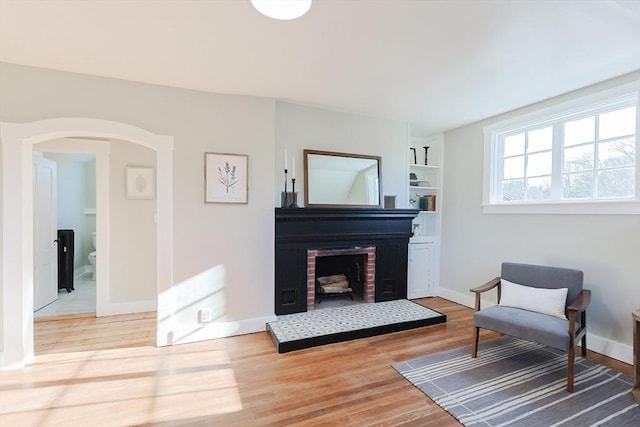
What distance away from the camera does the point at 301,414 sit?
6.31 feet

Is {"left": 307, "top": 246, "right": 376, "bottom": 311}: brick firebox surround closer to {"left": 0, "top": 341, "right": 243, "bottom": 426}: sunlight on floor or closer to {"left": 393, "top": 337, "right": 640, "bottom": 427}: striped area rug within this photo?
{"left": 0, "top": 341, "right": 243, "bottom": 426}: sunlight on floor

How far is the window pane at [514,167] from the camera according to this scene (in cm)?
359

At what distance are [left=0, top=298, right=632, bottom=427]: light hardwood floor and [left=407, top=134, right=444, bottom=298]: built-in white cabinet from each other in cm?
135

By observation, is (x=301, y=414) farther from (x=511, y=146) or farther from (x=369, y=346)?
(x=511, y=146)

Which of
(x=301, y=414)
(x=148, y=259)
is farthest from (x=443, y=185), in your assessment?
(x=148, y=259)

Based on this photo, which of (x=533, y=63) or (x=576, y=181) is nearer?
(x=533, y=63)

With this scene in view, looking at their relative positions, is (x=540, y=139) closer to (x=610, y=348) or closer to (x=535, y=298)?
(x=535, y=298)

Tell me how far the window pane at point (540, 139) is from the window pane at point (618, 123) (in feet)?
1.49

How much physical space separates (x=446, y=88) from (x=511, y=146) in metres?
1.42

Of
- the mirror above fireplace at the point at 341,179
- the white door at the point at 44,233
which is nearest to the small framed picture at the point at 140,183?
the white door at the point at 44,233

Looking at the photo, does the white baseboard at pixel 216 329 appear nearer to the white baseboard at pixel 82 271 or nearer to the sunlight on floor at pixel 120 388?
the sunlight on floor at pixel 120 388

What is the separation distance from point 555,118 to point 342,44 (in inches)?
100

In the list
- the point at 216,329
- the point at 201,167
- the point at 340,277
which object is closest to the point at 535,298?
the point at 340,277

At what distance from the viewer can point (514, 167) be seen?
367 cm
